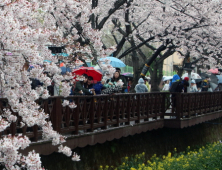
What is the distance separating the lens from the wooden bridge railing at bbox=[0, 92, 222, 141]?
28.0 ft

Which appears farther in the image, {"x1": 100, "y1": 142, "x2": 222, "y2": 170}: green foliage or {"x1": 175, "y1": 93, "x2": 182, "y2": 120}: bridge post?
{"x1": 175, "y1": 93, "x2": 182, "y2": 120}: bridge post

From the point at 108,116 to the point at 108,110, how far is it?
0.53 ft

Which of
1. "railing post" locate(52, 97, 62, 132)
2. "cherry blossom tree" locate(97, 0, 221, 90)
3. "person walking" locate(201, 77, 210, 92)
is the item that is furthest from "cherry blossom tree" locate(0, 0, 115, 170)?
"person walking" locate(201, 77, 210, 92)

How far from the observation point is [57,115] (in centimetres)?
865

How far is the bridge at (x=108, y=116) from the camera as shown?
27.1 ft

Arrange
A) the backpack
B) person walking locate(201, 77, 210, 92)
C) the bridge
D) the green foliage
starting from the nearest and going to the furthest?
the bridge < the green foliage < the backpack < person walking locate(201, 77, 210, 92)

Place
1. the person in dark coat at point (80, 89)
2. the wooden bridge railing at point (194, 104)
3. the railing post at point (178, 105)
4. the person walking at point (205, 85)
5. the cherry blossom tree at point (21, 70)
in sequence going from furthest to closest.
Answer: the person walking at point (205, 85)
the wooden bridge railing at point (194, 104)
the railing post at point (178, 105)
the person in dark coat at point (80, 89)
the cherry blossom tree at point (21, 70)

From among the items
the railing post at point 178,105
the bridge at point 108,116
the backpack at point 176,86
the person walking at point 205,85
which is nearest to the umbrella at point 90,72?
the bridge at point 108,116

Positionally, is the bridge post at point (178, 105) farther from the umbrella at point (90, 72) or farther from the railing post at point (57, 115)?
the railing post at point (57, 115)

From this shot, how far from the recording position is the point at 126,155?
1244 centimetres

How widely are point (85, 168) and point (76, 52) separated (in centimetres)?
419

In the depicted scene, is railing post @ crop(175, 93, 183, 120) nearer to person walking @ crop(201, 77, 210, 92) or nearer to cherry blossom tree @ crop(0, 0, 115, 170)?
person walking @ crop(201, 77, 210, 92)

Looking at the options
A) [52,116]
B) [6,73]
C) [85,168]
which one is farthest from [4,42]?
[85,168]

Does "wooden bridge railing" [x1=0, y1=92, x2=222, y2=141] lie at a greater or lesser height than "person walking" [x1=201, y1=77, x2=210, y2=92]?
lesser
